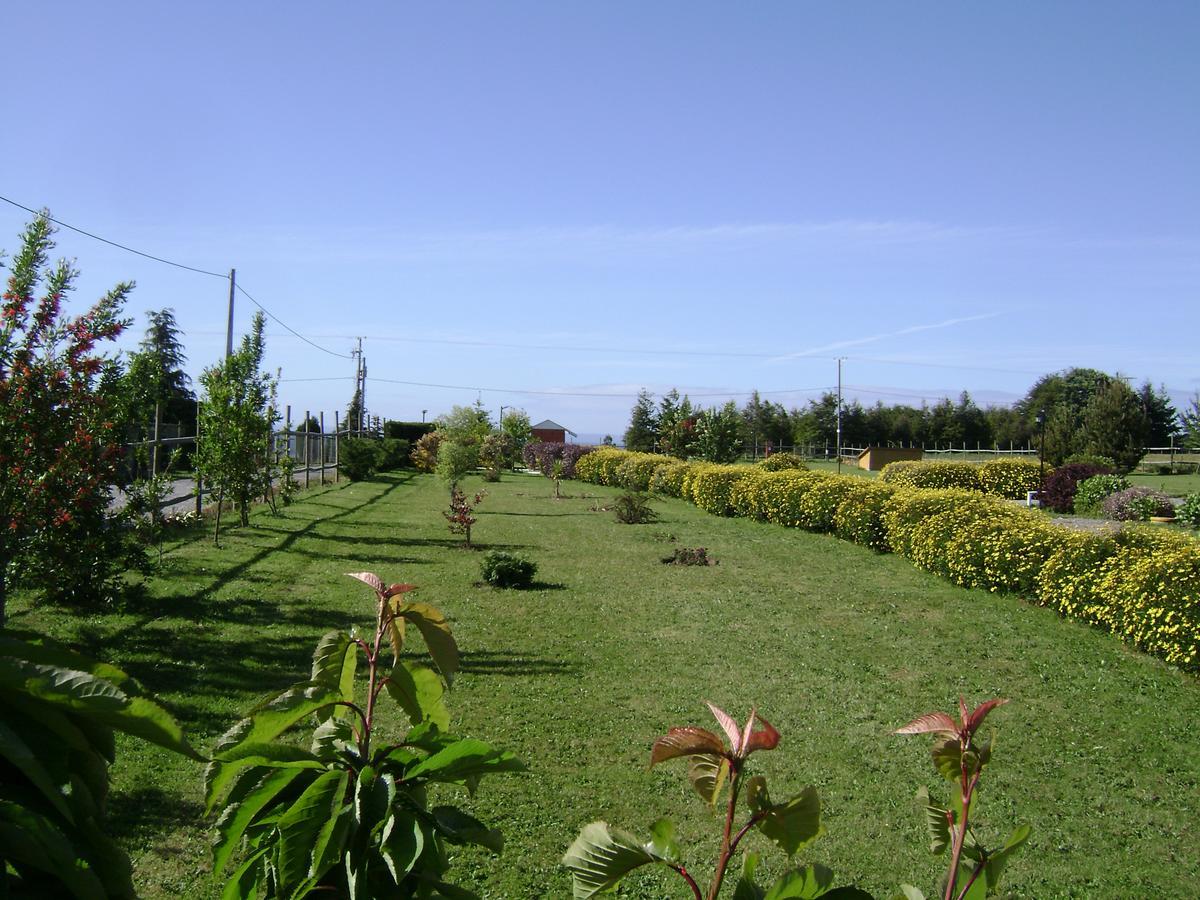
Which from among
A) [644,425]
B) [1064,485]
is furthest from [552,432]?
[1064,485]

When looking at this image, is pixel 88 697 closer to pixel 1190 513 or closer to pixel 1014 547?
pixel 1014 547

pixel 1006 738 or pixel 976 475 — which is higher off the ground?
pixel 976 475

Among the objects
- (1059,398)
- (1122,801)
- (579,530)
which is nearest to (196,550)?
(579,530)

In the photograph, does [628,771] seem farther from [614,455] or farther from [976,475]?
[614,455]

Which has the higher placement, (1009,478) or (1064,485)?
(1009,478)

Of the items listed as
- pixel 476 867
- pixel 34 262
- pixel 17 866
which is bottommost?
pixel 476 867

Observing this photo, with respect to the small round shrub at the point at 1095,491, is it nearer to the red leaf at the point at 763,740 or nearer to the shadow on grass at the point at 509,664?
the shadow on grass at the point at 509,664

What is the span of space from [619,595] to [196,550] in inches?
241

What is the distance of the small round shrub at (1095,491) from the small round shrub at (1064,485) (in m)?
0.29

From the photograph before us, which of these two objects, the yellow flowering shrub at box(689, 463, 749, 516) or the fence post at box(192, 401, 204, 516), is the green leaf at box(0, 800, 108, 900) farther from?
the yellow flowering shrub at box(689, 463, 749, 516)

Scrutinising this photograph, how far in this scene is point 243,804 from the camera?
141 cm

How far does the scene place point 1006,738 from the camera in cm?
641

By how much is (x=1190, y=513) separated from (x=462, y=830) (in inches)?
891

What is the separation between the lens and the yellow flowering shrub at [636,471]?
30047 millimetres
